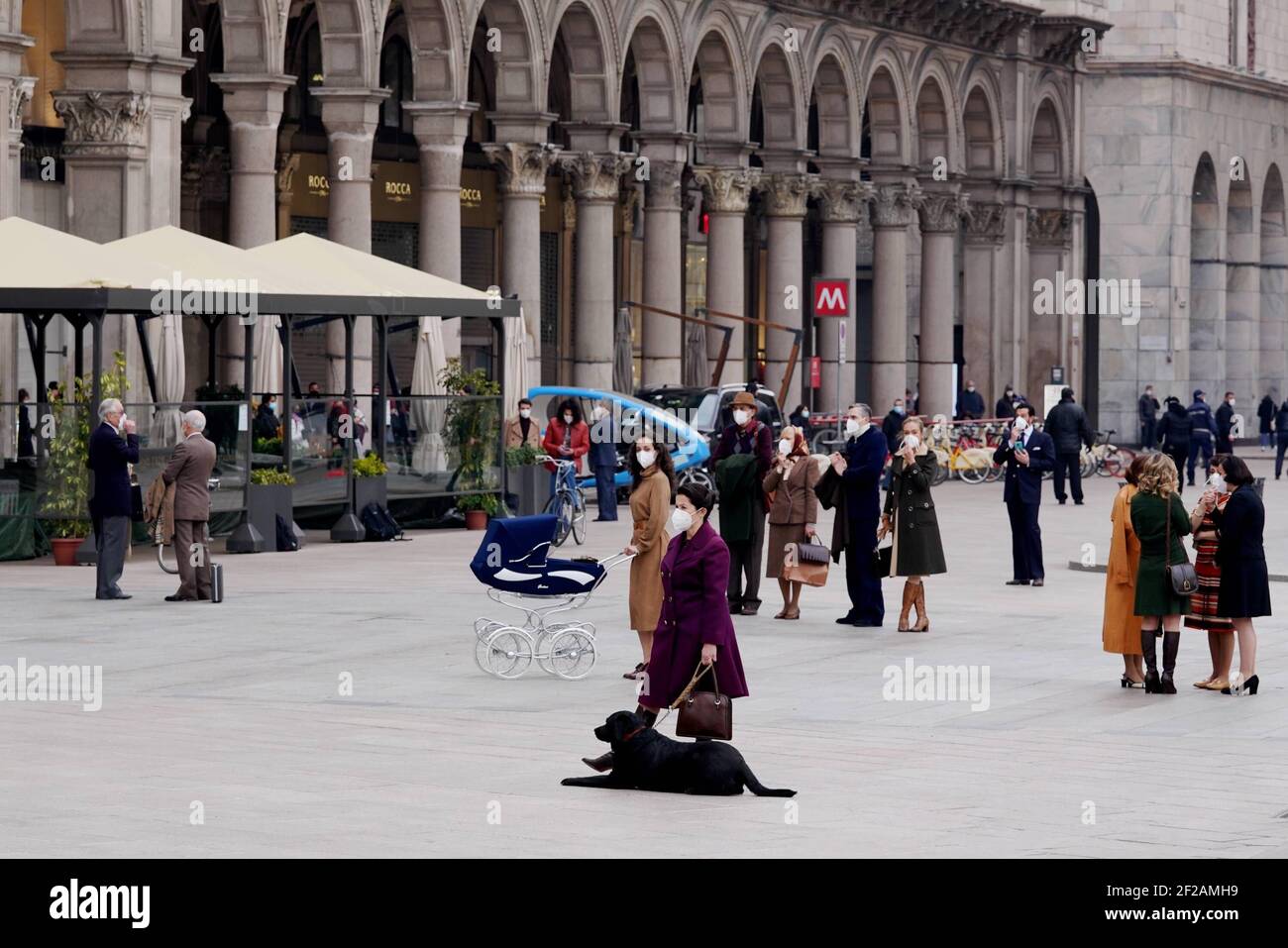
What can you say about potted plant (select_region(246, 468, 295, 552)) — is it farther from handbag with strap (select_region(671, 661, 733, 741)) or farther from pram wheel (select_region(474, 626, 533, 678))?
handbag with strap (select_region(671, 661, 733, 741))

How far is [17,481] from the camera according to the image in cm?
2591

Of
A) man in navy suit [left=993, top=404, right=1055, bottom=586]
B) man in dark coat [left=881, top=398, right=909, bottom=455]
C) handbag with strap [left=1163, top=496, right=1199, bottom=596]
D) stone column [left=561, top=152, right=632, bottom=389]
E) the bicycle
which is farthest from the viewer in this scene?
man in dark coat [left=881, top=398, right=909, bottom=455]

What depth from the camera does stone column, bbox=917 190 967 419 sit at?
177 feet

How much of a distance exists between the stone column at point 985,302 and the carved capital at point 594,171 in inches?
637

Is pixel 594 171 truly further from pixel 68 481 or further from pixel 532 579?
pixel 532 579

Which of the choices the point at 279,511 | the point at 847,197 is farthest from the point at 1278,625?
the point at 847,197

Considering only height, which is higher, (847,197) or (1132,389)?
(847,197)

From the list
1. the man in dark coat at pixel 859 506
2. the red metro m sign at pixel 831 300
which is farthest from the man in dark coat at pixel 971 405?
the man in dark coat at pixel 859 506

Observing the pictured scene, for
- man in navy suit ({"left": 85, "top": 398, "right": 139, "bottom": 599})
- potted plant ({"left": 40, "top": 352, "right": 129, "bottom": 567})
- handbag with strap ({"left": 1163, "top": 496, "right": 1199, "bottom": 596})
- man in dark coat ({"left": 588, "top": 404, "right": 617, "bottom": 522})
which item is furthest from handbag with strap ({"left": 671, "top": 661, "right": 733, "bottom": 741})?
man in dark coat ({"left": 588, "top": 404, "right": 617, "bottom": 522})

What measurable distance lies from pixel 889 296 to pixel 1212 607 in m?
35.3

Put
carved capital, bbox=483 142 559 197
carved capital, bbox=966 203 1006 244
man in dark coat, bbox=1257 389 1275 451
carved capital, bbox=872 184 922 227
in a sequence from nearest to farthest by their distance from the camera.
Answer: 1. carved capital, bbox=483 142 559 197
2. carved capital, bbox=872 184 922 227
3. carved capital, bbox=966 203 1006 244
4. man in dark coat, bbox=1257 389 1275 451

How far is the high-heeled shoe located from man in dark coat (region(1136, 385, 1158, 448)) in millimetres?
36795

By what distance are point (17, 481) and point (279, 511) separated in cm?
290
